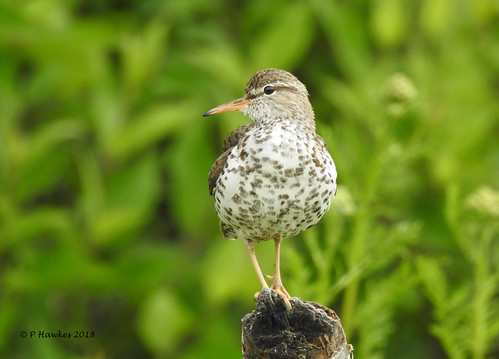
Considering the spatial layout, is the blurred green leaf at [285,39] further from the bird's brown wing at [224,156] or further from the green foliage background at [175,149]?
the bird's brown wing at [224,156]

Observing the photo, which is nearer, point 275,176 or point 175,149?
point 275,176

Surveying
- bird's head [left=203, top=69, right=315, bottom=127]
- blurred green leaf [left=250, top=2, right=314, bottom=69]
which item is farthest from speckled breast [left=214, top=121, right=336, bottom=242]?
blurred green leaf [left=250, top=2, right=314, bottom=69]

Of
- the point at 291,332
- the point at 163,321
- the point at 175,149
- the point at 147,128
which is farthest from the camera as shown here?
the point at 175,149

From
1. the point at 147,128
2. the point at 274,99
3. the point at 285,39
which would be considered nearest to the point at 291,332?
the point at 274,99

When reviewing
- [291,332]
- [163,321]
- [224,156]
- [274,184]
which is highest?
[163,321]

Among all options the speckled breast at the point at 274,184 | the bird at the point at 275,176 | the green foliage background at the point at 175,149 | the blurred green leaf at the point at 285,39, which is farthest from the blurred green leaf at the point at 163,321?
the speckled breast at the point at 274,184

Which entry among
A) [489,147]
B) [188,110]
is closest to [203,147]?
[188,110]

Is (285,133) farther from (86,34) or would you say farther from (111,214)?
(86,34)

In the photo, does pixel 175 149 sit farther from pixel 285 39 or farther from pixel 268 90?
pixel 268 90
